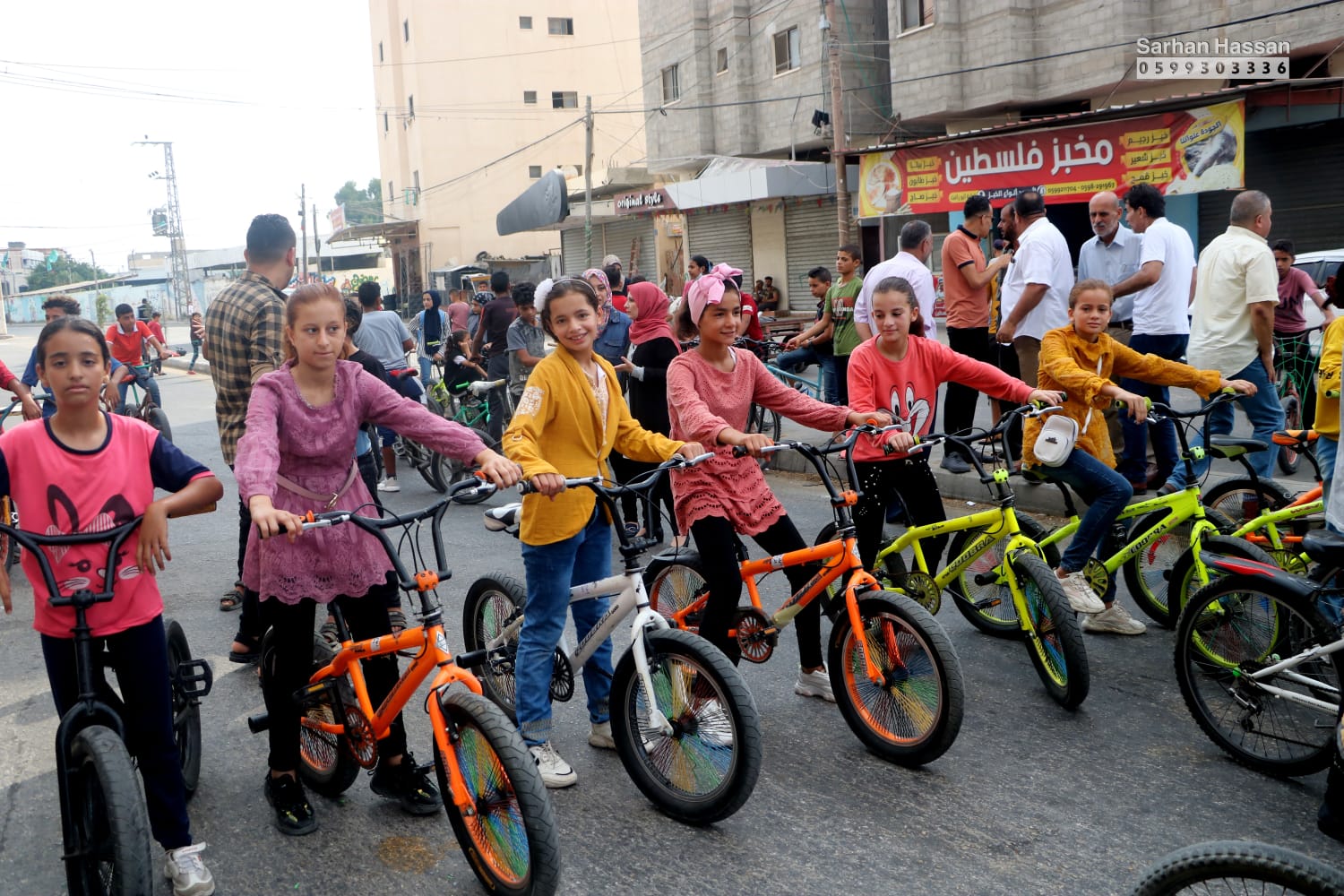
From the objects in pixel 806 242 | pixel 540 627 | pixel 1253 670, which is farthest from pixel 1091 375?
pixel 806 242

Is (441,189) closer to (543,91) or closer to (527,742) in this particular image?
(543,91)

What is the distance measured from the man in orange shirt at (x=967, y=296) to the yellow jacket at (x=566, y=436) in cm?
523

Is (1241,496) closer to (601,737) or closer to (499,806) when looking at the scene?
(601,737)

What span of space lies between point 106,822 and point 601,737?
188cm

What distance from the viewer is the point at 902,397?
5.27 metres

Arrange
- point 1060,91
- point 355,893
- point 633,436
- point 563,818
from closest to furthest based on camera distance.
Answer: point 355,893 < point 563,818 < point 633,436 < point 1060,91

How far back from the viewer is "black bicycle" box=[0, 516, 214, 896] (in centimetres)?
295

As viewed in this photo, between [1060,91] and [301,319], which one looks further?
[1060,91]

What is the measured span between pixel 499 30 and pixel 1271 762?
5248 cm

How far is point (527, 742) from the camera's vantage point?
4.19m

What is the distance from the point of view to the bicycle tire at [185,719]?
4164 millimetres

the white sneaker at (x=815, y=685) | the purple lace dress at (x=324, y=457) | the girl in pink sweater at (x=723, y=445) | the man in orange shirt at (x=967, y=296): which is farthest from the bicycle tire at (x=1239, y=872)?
the man in orange shirt at (x=967, y=296)

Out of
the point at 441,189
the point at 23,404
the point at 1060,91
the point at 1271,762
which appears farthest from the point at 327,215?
the point at 1271,762

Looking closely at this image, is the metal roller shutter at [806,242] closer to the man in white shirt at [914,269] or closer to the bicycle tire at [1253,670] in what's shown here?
the man in white shirt at [914,269]
